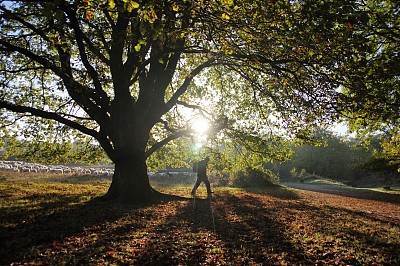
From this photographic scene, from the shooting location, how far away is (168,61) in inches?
524

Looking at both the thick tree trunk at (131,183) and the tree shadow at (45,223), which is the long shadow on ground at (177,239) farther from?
the thick tree trunk at (131,183)

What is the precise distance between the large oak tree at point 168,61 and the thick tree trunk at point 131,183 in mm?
47

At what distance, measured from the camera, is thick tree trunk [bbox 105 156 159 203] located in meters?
12.3

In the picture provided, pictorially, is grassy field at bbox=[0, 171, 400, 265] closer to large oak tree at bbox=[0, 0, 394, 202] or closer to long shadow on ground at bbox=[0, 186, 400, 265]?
long shadow on ground at bbox=[0, 186, 400, 265]

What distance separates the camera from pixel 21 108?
11.4 m

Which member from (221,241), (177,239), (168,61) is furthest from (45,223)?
(168,61)

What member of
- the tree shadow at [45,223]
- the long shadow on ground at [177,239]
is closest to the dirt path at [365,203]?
the long shadow on ground at [177,239]

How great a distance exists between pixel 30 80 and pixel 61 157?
5.05 metres

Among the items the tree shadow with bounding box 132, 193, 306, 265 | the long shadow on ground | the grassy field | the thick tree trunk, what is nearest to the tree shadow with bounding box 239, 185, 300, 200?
the grassy field

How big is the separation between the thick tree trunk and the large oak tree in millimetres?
47

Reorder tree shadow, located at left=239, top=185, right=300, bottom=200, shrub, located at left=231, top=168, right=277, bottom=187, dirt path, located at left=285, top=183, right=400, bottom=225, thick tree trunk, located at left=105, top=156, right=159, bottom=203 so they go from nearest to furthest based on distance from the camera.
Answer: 1. thick tree trunk, located at left=105, top=156, right=159, bottom=203
2. dirt path, located at left=285, top=183, right=400, bottom=225
3. tree shadow, located at left=239, top=185, right=300, bottom=200
4. shrub, located at left=231, top=168, right=277, bottom=187

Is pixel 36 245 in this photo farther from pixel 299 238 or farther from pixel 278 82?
pixel 278 82

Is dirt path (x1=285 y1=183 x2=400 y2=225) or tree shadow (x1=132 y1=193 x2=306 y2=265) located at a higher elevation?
tree shadow (x1=132 y1=193 x2=306 y2=265)

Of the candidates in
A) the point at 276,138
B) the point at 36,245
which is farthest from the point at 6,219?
the point at 276,138
